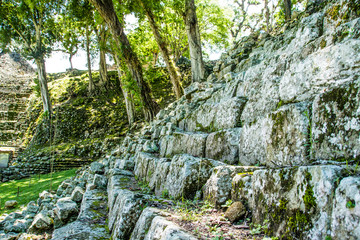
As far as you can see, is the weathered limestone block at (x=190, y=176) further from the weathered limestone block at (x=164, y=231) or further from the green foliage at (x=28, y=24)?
the green foliage at (x=28, y=24)

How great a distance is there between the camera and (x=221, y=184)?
2.18 metres

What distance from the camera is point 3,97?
79.8ft

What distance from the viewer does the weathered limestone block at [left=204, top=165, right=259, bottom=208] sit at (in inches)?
84.4

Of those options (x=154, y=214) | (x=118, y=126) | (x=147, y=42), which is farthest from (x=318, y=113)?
(x=147, y=42)

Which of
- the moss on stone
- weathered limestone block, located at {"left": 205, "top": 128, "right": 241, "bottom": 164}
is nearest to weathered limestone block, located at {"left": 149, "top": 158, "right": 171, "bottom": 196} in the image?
weathered limestone block, located at {"left": 205, "top": 128, "right": 241, "bottom": 164}

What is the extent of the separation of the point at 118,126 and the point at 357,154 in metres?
14.8

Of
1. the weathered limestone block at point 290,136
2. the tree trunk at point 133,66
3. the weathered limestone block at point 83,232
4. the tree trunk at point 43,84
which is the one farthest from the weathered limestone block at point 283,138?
the tree trunk at point 43,84

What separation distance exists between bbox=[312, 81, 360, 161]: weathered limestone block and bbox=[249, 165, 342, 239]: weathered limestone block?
1.22ft

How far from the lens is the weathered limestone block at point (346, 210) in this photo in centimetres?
107

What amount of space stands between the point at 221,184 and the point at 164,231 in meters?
0.76

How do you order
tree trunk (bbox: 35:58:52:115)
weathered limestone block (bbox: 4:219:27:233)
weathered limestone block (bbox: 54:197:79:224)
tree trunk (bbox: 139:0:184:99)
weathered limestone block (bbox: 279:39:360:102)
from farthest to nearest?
1. tree trunk (bbox: 35:58:52:115)
2. tree trunk (bbox: 139:0:184:99)
3. weathered limestone block (bbox: 4:219:27:233)
4. weathered limestone block (bbox: 54:197:79:224)
5. weathered limestone block (bbox: 279:39:360:102)

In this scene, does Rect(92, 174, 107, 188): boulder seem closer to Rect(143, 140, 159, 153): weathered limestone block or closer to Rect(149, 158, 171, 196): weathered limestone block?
Rect(143, 140, 159, 153): weathered limestone block

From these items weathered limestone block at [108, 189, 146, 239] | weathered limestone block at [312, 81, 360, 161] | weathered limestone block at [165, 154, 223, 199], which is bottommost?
weathered limestone block at [108, 189, 146, 239]

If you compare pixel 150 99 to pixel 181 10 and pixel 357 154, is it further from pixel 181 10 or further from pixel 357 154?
pixel 357 154
